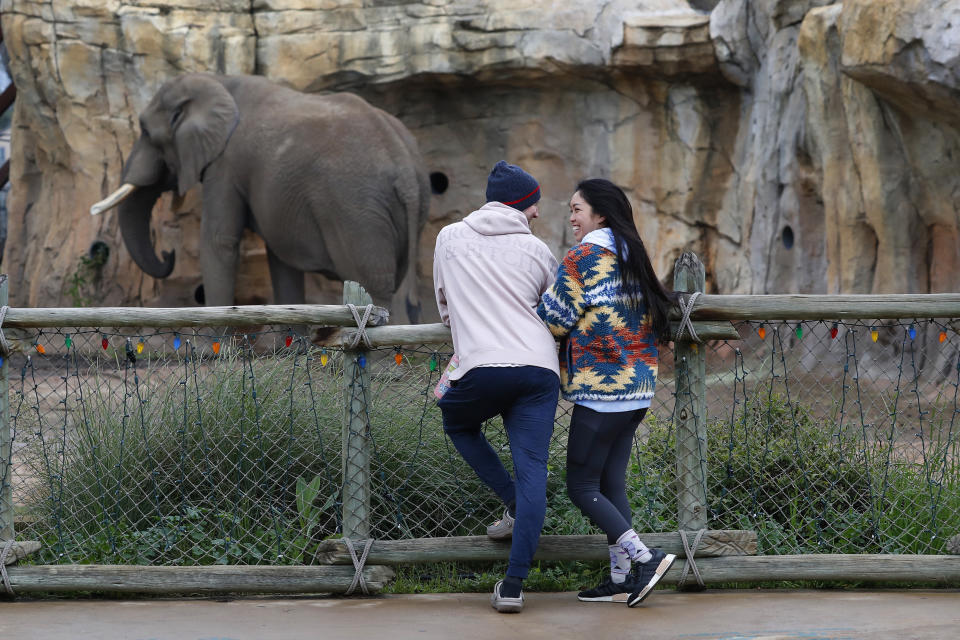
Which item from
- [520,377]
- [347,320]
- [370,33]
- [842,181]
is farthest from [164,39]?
[520,377]

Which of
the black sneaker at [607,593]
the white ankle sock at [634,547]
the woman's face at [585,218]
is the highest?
the woman's face at [585,218]

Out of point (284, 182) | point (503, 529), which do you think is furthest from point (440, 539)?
point (284, 182)

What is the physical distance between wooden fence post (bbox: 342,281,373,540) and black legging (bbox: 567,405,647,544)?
34.8 inches

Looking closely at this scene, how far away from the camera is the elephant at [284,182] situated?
10258 mm

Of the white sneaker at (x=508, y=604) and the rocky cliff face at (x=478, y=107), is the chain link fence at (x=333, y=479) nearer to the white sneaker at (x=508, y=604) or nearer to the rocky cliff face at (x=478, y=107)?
the white sneaker at (x=508, y=604)

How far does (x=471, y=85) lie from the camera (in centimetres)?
1203

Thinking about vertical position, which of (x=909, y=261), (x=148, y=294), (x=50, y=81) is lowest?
(x=148, y=294)

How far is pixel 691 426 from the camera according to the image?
439 cm

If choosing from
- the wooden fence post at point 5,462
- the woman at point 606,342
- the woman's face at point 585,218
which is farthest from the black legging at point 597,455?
the wooden fence post at point 5,462

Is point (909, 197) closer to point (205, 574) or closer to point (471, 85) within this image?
point (471, 85)

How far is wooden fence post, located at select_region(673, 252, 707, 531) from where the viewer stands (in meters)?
4.37

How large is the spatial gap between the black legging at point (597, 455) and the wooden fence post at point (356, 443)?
88 centimetres

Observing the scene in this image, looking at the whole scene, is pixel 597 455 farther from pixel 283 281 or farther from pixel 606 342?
pixel 283 281

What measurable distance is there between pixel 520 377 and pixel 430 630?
2.91 feet
